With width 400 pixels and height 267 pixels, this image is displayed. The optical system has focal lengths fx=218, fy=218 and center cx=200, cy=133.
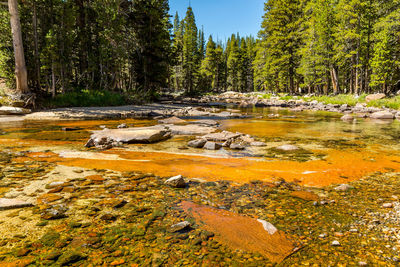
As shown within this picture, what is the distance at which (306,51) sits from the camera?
27.6m

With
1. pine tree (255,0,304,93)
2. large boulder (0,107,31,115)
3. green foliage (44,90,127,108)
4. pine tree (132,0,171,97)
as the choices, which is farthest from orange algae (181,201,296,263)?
pine tree (255,0,304,93)

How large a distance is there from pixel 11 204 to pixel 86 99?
616 inches

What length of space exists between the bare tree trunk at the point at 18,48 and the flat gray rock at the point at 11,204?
13.5 meters

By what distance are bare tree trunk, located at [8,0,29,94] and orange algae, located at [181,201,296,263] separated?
1505 centimetres

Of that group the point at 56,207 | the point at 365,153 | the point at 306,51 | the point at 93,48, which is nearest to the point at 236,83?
the point at 306,51

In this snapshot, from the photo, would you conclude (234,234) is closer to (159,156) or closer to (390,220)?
(390,220)

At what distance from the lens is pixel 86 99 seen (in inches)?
647

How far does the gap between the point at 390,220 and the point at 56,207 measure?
3874mm

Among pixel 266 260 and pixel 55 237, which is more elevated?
pixel 55 237

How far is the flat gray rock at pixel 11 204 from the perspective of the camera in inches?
98.8

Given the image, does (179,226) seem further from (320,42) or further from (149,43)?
(320,42)

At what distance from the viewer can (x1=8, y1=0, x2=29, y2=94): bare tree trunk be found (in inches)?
482

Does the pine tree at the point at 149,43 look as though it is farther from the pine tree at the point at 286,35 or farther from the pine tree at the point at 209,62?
the pine tree at the point at 209,62

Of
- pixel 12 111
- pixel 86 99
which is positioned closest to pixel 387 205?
pixel 12 111
